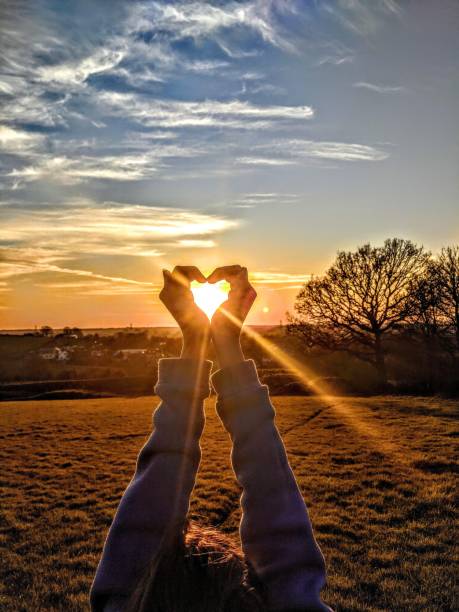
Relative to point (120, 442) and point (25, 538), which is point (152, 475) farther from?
point (120, 442)

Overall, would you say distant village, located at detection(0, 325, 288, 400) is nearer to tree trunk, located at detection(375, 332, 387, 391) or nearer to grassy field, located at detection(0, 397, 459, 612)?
grassy field, located at detection(0, 397, 459, 612)

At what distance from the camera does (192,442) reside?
1472 mm

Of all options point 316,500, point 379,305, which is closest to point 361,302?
point 379,305

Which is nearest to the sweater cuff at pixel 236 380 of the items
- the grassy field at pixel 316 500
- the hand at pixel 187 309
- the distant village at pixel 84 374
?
the hand at pixel 187 309

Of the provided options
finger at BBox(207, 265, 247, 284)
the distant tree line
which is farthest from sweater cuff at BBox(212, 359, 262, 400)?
the distant tree line

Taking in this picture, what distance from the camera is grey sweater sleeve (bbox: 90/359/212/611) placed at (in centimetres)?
127

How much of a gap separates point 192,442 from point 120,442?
14797mm

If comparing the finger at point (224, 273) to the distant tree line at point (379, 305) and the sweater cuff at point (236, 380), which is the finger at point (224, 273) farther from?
the distant tree line at point (379, 305)

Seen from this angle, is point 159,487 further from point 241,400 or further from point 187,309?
point 187,309

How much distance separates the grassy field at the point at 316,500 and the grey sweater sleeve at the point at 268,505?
13.3 feet

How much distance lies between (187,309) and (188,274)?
0.17m

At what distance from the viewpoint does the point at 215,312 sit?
1.63 metres

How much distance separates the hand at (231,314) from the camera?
5.11ft

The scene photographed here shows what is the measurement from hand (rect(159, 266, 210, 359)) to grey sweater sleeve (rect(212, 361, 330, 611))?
164 mm
